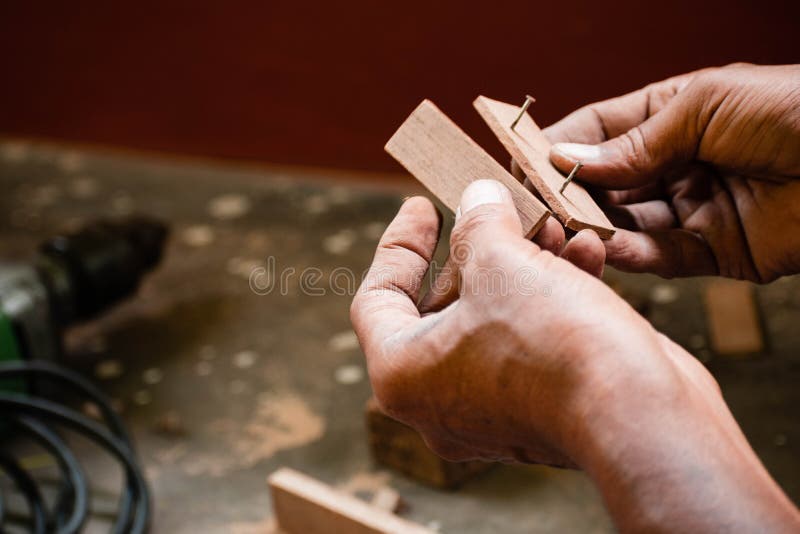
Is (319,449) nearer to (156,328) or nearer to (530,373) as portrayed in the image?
(156,328)

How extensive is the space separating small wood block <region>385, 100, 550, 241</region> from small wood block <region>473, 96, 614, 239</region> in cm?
4

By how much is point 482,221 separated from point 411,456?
1006 millimetres

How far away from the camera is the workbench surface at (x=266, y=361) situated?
1.67 m

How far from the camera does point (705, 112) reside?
1.00 meters

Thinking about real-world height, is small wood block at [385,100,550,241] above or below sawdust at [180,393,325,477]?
above

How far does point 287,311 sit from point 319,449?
0.57 m

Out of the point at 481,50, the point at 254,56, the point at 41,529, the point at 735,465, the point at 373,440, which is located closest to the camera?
the point at 735,465

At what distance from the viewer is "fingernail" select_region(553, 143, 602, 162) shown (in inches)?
39.3

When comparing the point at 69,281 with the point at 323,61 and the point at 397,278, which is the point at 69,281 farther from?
the point at 397,278

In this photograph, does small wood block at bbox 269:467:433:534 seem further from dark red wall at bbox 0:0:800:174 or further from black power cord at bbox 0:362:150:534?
dark red wall at bbox 0:0:800:174

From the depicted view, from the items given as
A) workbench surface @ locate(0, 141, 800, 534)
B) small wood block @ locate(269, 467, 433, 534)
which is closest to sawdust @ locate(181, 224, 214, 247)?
workbench surface @ locate(0, 141, 800, 534)

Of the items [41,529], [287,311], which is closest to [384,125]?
[287,311]

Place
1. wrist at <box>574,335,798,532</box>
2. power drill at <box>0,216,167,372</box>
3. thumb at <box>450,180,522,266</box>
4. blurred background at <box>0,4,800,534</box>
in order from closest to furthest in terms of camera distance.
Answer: wrist at <box>574,335,798,532</box> < thumb at <box>450,180,522,266</box> < blurred background at <box>0,4,800,534</box> < power drill at <box>0,216,167,372</box>

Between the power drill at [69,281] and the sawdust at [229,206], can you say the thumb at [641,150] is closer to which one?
the power drill at [69,281]
